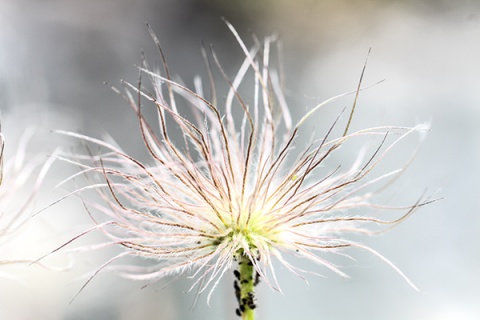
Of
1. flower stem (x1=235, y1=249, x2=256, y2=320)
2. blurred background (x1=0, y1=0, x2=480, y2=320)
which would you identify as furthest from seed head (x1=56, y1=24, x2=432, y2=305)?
blurred background (x1=0, y1=0, x2=480, y2=320)

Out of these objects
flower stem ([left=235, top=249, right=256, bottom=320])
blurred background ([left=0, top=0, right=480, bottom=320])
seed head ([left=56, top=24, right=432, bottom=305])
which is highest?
blurred background ([left=0, top=0, right=480, bottom=320])

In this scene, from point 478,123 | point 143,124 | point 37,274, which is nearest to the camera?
point 143,124

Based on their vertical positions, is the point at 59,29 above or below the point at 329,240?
above

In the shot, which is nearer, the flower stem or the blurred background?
the flower stem

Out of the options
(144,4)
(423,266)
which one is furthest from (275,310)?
(144,4)

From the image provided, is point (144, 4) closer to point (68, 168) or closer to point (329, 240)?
point (68, 168)

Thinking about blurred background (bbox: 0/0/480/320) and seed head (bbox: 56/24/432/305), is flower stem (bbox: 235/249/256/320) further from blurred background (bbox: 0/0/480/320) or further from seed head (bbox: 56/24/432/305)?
blurred background (bbox: 0/0/480/320)
